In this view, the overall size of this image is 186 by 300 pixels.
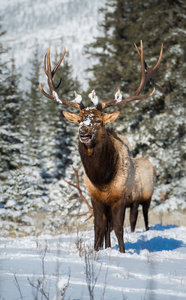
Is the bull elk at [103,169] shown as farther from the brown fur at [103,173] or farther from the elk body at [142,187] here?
the elk body at [142,187]

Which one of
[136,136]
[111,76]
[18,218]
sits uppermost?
[111,76]

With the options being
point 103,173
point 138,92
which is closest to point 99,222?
point 103,173

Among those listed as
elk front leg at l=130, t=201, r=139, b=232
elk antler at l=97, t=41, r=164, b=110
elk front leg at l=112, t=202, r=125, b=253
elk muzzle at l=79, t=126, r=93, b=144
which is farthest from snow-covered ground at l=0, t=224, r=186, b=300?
elk front leg at l=130, t=201, r=139, b=232

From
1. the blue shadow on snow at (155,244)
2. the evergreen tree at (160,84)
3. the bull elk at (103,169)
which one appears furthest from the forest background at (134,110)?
the bull elk at (103,169)

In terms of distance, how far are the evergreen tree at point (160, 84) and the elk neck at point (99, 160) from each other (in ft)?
39.5

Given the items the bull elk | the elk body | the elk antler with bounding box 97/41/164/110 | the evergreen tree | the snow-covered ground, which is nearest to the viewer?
the snow-covered ground

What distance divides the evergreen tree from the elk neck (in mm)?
12026

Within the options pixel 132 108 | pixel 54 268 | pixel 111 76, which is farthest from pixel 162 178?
pixel 54 268

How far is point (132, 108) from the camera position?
19.0 m

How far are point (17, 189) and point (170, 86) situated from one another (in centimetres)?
998

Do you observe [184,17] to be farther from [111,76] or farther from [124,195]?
[124,195]

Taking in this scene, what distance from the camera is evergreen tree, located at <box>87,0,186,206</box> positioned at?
17219mm

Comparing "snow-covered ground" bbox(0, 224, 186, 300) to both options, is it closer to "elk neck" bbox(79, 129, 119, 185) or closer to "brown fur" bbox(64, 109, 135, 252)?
"brown fur" bbox(64, 109, 135, 252)

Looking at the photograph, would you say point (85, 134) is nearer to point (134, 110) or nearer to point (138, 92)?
point (138, 92)
